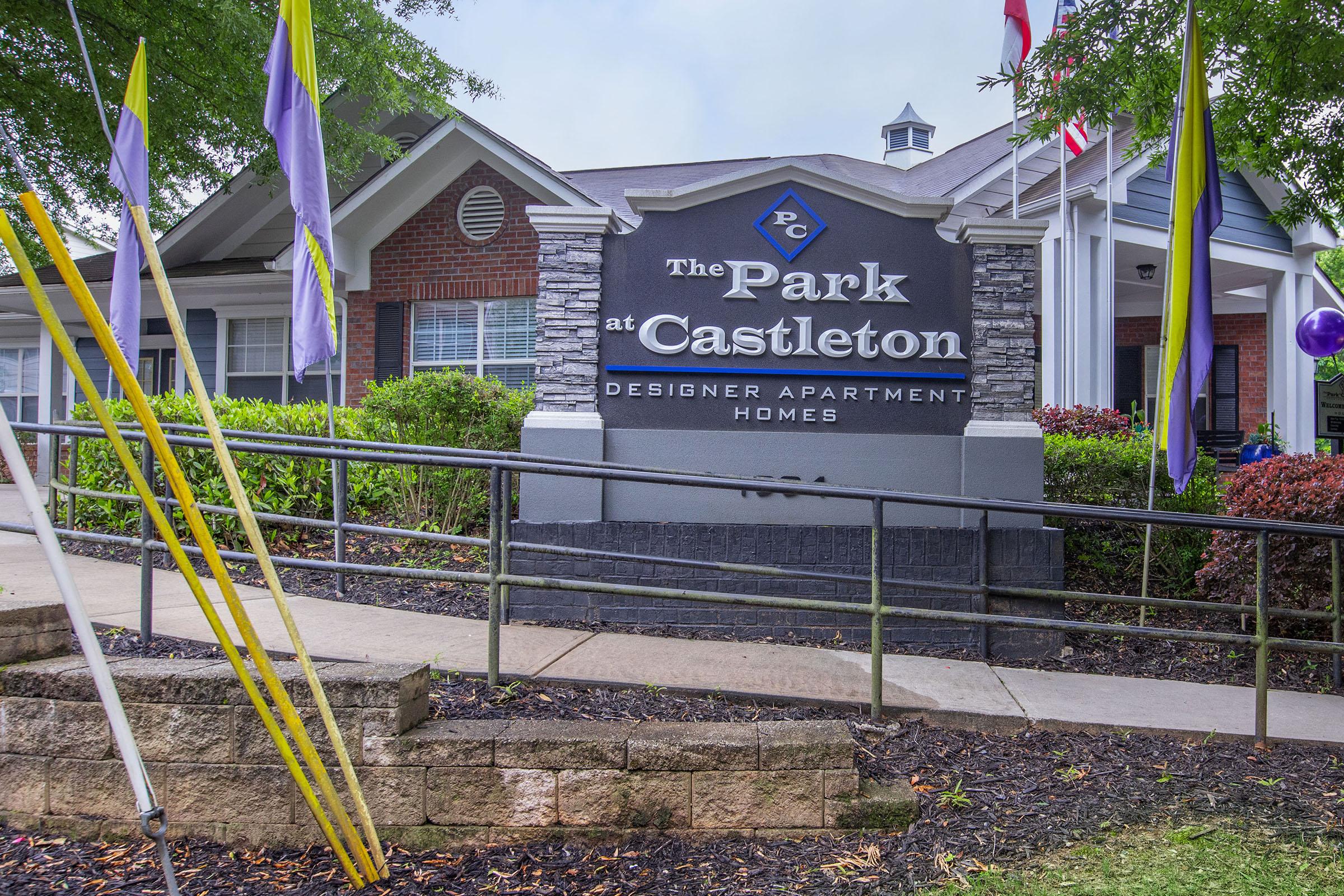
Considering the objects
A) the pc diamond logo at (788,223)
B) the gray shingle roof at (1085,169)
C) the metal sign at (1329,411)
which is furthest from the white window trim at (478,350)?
the metal sign at (1329,411)

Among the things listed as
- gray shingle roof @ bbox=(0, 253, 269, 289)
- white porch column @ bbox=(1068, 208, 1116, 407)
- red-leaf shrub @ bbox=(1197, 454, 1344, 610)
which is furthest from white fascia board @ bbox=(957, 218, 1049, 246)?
gray shingle roof @ bbox=(0, 253, 269, 289)

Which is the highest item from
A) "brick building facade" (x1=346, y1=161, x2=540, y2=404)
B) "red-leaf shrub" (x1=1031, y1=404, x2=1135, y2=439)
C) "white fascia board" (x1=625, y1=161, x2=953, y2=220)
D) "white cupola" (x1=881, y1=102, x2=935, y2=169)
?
"white cupola" (x1=881, y1=102, x2=935, y2=169)

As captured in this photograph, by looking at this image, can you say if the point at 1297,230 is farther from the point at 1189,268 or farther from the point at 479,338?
the point at 479,338

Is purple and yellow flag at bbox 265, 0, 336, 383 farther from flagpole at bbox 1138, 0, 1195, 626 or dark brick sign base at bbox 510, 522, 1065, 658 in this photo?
flagpole at bbox 1138, 0, 1195, 626

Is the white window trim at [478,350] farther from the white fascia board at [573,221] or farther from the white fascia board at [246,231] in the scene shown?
the white fascia board at [573,221]

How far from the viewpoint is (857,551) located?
5.60 meters

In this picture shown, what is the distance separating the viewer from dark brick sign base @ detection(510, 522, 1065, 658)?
5.45 m

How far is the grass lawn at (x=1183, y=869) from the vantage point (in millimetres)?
2682

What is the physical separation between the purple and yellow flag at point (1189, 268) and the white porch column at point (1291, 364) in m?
9.02

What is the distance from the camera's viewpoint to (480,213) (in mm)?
11320

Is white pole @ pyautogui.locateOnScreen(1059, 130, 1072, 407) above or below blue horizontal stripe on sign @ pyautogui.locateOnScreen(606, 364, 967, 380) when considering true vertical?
above

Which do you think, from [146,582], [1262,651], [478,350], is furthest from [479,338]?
[1262,651]

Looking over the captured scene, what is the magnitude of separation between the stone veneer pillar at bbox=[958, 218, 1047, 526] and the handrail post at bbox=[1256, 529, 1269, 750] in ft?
5.98

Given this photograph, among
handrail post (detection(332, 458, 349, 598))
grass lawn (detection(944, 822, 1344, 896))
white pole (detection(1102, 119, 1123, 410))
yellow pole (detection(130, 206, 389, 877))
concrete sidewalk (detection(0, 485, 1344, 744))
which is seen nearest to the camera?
yellow pole (detection(130, 206, 389, 877))
